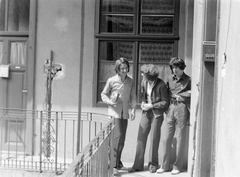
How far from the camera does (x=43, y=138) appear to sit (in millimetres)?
8125

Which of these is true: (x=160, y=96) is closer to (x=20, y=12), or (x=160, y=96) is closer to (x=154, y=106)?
(x=154, y=106)

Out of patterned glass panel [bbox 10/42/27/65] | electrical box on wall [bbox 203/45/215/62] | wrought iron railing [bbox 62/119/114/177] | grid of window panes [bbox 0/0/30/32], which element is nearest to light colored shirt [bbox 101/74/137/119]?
wrought iron railing [bbox 62/119/114/177]

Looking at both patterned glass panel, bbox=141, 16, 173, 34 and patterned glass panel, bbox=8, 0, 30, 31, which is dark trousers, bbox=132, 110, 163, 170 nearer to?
patterned glass panel, bbox=141, 16, 173, 34

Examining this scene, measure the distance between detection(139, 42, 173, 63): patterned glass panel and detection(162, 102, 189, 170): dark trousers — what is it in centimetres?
146

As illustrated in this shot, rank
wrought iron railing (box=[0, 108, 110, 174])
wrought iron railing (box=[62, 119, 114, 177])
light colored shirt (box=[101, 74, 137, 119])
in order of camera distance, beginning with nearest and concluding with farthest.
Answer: wrought iron railing (box=[62, 119, 114, 177]) < light colored shirt (box=[101, 74, 137, 119]) < wrought iron railing (box=[0, 108, 110, 174])

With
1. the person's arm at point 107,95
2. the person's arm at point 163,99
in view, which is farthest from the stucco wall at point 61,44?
the person's arm at point 163,99

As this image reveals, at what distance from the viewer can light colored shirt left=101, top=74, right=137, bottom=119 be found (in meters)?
6.80

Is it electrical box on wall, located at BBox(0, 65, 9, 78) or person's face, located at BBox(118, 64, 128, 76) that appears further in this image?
electrical box on wall, located at BBox(0, 65, 9, 78)

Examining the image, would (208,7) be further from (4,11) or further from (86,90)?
(4,11)

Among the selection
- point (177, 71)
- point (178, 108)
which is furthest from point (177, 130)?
point (177, 71)

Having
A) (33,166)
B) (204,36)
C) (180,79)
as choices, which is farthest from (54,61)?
(204,36)

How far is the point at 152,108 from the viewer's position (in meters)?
6.75

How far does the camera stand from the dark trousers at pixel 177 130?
21.7ft

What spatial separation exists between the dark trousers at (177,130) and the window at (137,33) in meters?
1.37
